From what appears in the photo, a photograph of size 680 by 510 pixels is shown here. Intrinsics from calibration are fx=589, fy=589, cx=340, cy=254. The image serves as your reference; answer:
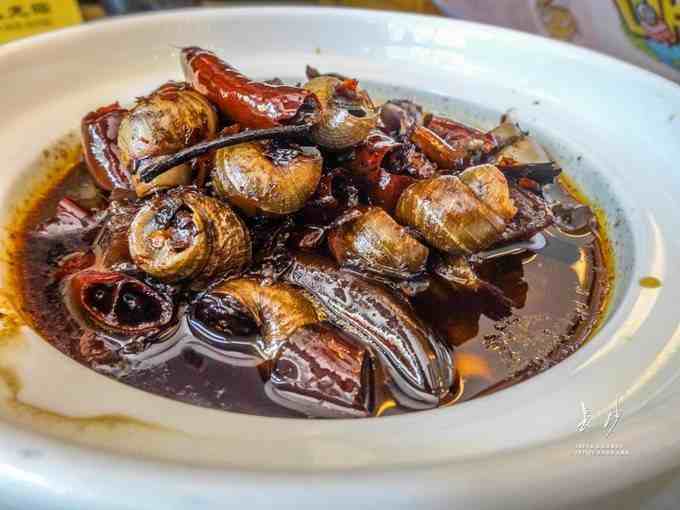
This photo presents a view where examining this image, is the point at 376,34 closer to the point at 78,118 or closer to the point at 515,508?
the point at 78,118

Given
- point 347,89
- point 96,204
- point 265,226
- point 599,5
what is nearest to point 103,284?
point 265,226

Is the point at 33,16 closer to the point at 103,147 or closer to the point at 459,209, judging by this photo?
the point at 103,147

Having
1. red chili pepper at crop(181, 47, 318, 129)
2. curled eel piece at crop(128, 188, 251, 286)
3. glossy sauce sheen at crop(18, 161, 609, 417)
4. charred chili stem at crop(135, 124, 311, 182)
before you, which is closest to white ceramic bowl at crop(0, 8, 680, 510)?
glossy sauce sheen at crop(18, 161, 609, 417)

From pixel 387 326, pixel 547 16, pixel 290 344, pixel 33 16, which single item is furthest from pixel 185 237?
pixel 547 16

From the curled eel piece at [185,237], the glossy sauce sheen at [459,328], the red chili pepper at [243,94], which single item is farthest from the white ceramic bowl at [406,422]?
the red chili pepper at [243,94]

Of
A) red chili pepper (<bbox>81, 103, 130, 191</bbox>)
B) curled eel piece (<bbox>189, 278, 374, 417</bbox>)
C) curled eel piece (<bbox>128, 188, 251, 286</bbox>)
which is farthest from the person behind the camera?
red chili pepper (<bbox>81, 103, 130, 191</bbox>)

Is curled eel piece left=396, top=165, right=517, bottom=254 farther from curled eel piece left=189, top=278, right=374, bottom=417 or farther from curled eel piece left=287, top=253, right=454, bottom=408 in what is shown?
curled eel piece left=189, top=278, right=374, bottom=417

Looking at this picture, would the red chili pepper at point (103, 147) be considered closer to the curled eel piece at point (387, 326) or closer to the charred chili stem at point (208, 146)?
the charred chili stem at point (208, 146)
